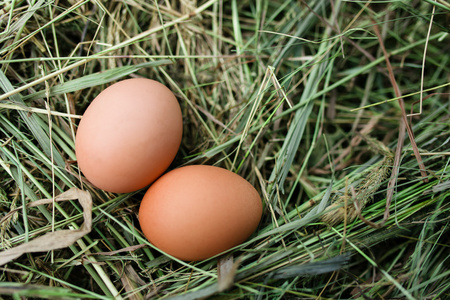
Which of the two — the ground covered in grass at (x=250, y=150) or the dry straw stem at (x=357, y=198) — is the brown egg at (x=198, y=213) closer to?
the ground covered in grass at (x=250, y=150)

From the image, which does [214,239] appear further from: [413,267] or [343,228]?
[413,267]

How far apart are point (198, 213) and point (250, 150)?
419 mm

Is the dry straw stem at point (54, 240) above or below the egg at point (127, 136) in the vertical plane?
below

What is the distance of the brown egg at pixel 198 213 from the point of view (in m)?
0.98

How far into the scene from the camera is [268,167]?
1371mm

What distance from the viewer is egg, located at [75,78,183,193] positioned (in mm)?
987

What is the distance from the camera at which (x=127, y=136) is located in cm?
99

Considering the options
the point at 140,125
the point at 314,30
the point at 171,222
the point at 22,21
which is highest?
the point at 22,21

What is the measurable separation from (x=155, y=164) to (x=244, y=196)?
32cm

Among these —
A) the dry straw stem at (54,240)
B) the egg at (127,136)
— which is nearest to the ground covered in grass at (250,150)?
the dry straw stem at (54,240)

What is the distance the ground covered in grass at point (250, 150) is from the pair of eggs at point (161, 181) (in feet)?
0.35

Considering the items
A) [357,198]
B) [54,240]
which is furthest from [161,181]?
[357,198]

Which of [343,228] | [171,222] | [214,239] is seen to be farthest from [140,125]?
[343,228]

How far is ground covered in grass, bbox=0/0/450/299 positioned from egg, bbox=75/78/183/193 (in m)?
0.13
